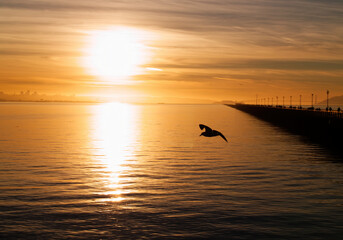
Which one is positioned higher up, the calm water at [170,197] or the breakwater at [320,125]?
the breakwater at [320,125]

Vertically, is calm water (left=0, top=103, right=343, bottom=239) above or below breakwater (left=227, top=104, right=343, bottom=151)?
below

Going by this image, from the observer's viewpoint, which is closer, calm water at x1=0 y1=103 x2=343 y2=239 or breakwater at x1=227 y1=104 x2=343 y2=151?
calm water at x1=0 y1=103 x2=343 y2=239

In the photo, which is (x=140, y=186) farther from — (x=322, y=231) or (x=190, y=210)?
(x=322, y=231)

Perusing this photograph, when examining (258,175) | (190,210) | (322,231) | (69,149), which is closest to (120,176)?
(258,175)

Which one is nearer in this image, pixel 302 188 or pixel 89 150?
pixel 302 188

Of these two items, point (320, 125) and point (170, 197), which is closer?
point (170, 197)

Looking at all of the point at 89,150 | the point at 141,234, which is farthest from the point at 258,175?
the point at 89,150

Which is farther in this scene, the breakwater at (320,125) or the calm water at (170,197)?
the breakwater at (320,125)

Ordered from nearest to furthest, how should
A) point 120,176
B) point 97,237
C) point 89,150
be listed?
point 97,237 → point 120,176 → point 89,150

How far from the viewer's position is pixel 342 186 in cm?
2441

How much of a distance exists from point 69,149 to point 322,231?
33.2 metres

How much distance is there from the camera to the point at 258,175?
→ 28.1 m

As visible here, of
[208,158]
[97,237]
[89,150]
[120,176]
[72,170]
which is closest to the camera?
[97,237]

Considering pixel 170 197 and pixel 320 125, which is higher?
pixel 320 125
